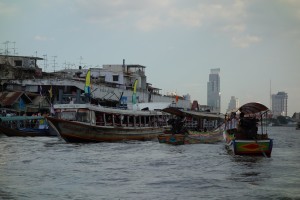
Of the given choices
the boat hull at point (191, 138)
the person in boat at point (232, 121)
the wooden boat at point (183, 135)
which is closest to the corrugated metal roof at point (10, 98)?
the wooden boat at point (183, 135)

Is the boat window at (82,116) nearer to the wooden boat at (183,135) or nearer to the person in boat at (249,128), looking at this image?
the wooden boat at (183,135)

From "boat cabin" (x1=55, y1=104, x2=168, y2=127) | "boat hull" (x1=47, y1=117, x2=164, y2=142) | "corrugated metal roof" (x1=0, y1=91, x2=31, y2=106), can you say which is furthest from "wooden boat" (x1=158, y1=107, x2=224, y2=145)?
"corrugated metal roof" (x1=0, y1=91, x2=31, y2=106)

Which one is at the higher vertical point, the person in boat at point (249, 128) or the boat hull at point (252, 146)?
the person in boat at point (249, 128)

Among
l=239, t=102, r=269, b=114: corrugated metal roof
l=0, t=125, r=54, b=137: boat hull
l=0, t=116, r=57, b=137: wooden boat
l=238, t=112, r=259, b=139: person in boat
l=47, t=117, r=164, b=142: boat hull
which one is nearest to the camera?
A: l=238, t=112, r=259, b=139: person in boat

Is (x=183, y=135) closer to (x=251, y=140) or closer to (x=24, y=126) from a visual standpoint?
(x=251, y=140)

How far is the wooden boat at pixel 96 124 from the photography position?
27.0 meters

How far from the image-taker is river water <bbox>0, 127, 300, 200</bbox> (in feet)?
35.0

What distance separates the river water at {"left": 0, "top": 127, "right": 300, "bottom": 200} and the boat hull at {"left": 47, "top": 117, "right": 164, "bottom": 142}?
7368 mm

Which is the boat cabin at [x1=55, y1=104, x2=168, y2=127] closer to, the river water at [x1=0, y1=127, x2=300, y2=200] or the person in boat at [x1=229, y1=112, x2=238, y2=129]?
the person in boat at [x1=229, y1=112, x2=238, y2=129]

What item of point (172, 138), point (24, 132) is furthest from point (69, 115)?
point (24, 132)

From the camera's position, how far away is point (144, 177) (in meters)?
13.3

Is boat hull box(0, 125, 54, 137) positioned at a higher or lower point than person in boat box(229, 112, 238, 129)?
lower

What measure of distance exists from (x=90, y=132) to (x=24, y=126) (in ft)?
47.4

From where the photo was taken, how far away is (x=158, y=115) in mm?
37906
